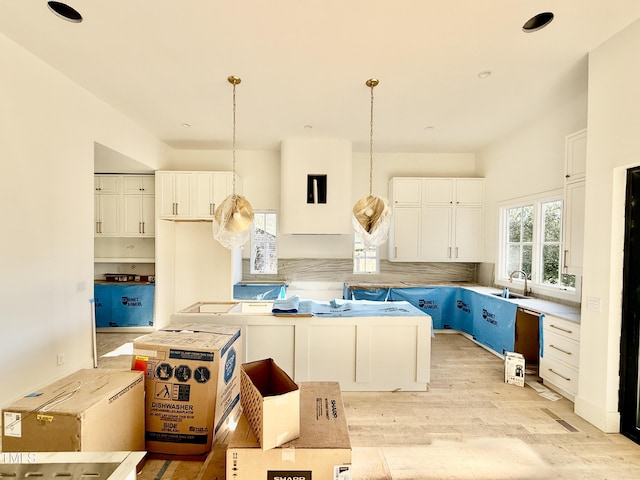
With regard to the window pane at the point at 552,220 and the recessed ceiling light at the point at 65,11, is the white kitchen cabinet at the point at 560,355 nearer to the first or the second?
the window pane at the point at 552,220

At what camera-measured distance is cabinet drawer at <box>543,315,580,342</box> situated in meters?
2.68

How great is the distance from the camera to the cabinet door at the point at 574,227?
113 inches

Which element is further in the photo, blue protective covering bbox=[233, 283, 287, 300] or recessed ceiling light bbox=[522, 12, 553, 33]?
blue protective covering bbox=[233, 283, 287, 300]

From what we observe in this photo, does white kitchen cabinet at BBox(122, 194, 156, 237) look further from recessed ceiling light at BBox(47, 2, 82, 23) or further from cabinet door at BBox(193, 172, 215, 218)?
recessed ceiling light at BBox(47, 2, 82, 23)

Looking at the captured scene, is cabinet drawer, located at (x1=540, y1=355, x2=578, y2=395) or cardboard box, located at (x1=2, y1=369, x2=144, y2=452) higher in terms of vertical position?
cardboard box, located at (x1=2, y1=369, x2=144, y2=452)

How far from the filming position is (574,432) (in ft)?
7.63

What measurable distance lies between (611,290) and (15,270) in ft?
15.7

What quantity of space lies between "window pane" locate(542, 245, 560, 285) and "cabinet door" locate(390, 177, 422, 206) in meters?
1.91

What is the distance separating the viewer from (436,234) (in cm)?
502

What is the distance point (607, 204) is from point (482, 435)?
2.07m

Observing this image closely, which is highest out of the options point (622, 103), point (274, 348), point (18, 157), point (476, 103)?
point (476, 103)

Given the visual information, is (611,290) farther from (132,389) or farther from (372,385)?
(132,389)

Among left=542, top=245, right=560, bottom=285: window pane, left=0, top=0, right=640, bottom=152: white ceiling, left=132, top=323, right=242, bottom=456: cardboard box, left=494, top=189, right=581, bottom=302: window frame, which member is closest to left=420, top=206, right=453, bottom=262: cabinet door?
left=494, top=189, right=581, bottom=302: window frame

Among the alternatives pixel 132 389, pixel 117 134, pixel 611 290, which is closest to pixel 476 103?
pixel 611 290
